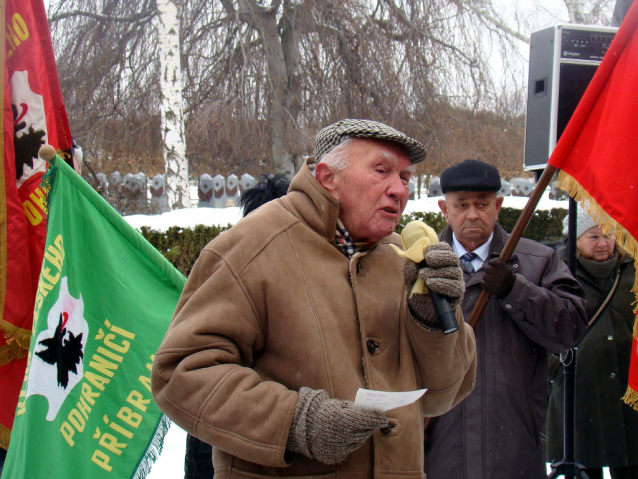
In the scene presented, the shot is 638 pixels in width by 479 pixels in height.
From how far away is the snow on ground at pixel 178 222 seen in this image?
396 centimetres

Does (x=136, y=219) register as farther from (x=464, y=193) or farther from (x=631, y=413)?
(x=631, y=413)

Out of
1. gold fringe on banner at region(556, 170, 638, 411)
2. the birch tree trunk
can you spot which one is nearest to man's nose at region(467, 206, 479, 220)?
gold fringe on banner at region(556, 170, 638, 411)

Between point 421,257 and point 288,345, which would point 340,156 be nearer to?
point 421,257

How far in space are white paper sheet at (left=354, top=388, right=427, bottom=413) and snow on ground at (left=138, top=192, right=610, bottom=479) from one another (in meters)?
2.43

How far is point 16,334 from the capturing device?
2.43 m

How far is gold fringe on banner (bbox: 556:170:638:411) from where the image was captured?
2.21m

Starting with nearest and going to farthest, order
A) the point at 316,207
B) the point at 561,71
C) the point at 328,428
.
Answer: the point at 328,428 → the point at 316,207 → the point at 561,71

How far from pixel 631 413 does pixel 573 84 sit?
1.89 metres

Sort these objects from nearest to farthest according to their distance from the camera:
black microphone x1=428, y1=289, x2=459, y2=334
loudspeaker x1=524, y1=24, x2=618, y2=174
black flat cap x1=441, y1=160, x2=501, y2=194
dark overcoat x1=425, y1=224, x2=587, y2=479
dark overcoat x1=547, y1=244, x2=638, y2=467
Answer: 1. black microphone x1=428, y1=289, x2=459, y2=334
2. dark overcoat x1=425, y1=224, x2=587, y2=479
3. black flat cap x1=441, y1=160, x2=501, y2=194
4. loudspeaker x1=524, y1=24, x2=618, y2=174
5. dark overcoat x1=547, y1=244, x2=638, y2=467

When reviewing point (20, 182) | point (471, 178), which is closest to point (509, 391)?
point (471, 178)

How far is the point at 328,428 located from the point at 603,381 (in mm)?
2602

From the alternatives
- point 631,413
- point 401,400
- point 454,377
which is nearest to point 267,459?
point 401,400

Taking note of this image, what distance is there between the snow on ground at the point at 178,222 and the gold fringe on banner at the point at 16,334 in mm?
1501

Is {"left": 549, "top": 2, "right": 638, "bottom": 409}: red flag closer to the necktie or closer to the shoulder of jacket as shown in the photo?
the shoulder of jacket
